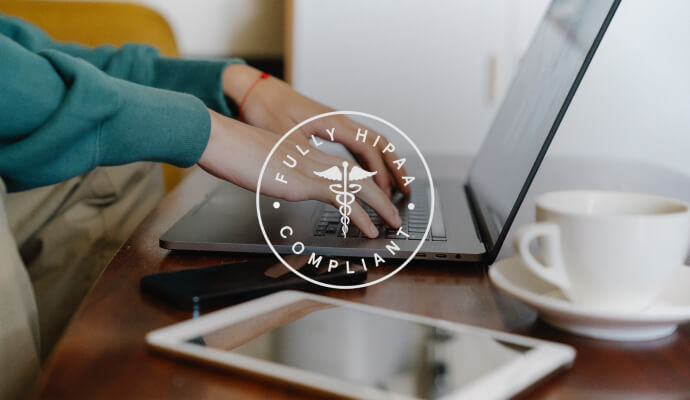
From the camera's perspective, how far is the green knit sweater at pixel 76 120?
19.9 inches

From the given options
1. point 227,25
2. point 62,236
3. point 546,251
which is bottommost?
point 62,236

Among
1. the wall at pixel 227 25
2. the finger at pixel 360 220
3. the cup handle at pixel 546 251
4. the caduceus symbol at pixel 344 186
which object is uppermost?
the cup handle at pixel 546 251

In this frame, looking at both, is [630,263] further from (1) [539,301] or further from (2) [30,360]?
(2) [30,360]

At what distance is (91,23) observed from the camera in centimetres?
158

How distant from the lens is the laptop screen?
505 mm

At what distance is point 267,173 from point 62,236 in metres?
0.43

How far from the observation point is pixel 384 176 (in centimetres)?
78

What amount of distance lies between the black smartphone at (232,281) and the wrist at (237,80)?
0.50 m

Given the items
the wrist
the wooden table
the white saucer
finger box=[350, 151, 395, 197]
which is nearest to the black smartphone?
the wooden table

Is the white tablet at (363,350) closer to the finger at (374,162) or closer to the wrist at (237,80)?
the finger at (374,162)

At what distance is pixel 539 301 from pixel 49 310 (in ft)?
2.10

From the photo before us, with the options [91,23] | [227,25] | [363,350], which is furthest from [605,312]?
[227,25]

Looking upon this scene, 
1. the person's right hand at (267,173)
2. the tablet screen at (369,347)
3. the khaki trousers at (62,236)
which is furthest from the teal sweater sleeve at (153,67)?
the tablet screen at (369,347)

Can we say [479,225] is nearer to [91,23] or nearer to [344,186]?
[344,186]
